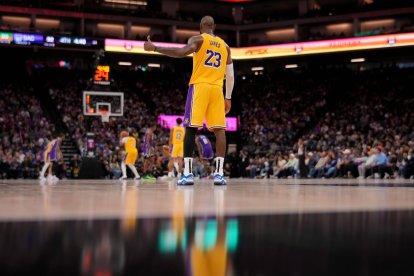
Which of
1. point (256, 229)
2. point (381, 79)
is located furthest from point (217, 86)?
point (381, 79)

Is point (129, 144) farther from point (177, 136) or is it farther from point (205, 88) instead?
point (205, 88)

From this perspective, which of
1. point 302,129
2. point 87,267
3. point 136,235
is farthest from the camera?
point 302,129

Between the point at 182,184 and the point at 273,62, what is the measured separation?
90.5 feet

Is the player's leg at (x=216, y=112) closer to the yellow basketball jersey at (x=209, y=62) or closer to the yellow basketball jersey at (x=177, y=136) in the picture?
the yellow basketball jersey at (x=209, y=62)

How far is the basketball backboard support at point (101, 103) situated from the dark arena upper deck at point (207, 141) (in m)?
0.05

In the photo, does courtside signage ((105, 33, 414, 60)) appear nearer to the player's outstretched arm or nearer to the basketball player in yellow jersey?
the basketball player in yellow jersey

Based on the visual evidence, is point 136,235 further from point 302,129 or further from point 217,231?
point 302,129

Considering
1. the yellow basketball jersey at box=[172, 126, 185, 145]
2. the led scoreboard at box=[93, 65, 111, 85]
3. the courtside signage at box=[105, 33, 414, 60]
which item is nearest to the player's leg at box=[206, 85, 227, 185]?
the yellow basketball jersey at box=[172, 126, 185, 145]

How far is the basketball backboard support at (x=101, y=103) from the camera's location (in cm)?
1859

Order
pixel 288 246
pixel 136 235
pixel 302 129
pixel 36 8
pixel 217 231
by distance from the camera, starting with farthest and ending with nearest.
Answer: pixel 36 8
pixel 302 129
pixel 217 231
pixel 136 235
pixel 288 246

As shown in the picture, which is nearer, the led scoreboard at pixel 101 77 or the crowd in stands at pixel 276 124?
the led scoreboard at pixel 101 77

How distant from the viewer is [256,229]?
1989mm

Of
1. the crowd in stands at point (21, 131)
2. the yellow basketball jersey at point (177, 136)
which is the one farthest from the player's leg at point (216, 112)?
the crowd in stands at point (21, 131)

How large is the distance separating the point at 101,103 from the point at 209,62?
12797 mm
